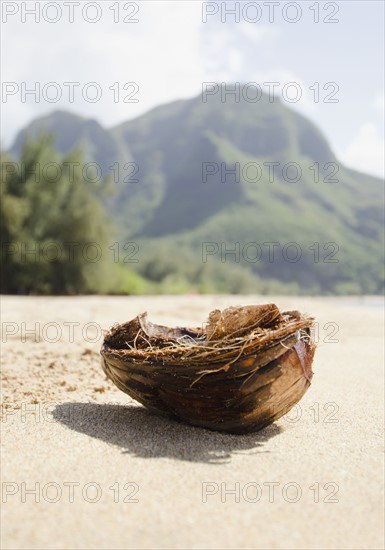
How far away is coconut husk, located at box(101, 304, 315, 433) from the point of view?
8.13ft

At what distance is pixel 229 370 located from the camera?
2506 mm

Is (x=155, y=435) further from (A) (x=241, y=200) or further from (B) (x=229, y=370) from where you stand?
(A) (x=241, y=200)

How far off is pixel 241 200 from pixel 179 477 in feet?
194

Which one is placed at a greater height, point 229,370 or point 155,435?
point 229,370

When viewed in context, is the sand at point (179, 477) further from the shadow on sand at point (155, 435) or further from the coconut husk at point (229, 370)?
the coconut husk at point (229, 370)

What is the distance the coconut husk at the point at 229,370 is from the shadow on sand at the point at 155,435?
0.22 feet

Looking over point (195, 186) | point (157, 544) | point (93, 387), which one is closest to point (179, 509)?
point (157, 544)

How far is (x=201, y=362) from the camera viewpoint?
8.27 ft

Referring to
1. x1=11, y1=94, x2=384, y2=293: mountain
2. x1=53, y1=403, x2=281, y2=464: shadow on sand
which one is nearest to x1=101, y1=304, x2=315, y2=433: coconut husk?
x1=53, y1=403, x2=281, y2=464: shadow on sand

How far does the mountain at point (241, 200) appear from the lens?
1399 inches

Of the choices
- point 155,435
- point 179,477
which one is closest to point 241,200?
point 155,435

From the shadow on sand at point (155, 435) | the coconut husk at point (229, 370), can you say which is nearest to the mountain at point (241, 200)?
the shadow on sand at point (155, 435)

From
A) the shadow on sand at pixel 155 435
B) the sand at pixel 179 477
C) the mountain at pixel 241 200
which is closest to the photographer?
the sand at pixel 179 477

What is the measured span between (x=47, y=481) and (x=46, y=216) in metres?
14.5
